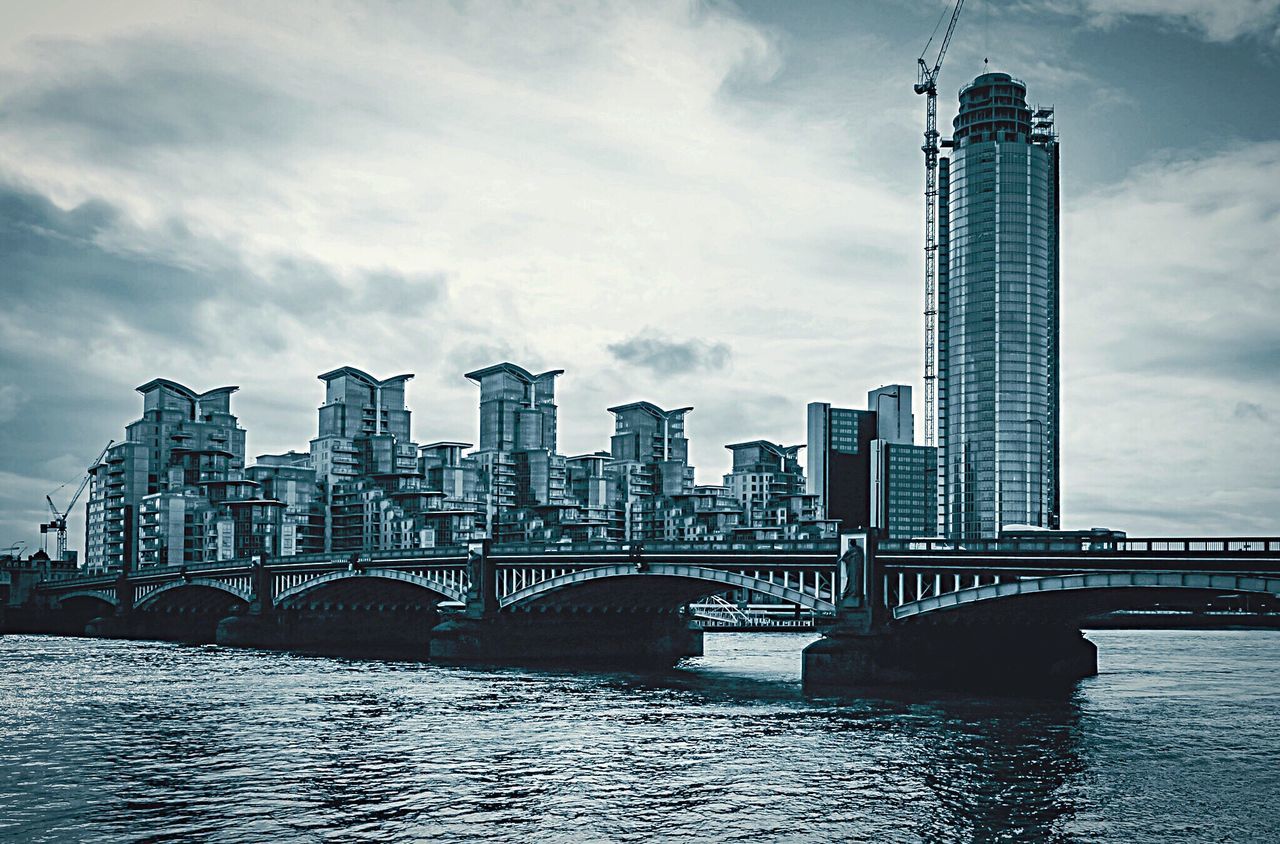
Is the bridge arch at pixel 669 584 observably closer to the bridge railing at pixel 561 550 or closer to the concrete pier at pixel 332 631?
the bridge railing at pixel 561 550

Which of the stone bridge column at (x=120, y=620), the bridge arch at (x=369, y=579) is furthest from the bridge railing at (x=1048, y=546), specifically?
the stone bridge column at (x=120, y=620)

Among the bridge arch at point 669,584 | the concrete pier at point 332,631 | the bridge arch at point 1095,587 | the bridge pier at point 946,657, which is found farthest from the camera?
the concrete pier at point 332,631

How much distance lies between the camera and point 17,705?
7444cm

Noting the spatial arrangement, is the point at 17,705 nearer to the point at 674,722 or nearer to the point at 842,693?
the point at 674,722

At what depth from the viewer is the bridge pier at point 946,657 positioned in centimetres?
8062

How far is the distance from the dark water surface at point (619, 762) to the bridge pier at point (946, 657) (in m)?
Result: 3.38

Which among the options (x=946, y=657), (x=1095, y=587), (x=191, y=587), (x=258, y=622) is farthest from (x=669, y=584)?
(x=191, y=587)

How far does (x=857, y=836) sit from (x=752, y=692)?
139ft

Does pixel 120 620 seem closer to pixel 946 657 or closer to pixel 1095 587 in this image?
pixel 946 657

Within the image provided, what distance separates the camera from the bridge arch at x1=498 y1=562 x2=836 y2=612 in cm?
8681

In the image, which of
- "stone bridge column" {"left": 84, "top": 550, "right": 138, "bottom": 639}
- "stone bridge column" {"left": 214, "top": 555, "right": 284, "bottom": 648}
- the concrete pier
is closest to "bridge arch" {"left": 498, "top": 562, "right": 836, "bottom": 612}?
the concrete pier

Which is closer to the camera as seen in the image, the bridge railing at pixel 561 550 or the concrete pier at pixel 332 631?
the bridge railing at pixel 561 550

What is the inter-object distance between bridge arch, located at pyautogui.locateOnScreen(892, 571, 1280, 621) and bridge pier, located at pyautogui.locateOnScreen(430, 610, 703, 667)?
3572 centimetres

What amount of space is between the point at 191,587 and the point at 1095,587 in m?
118
